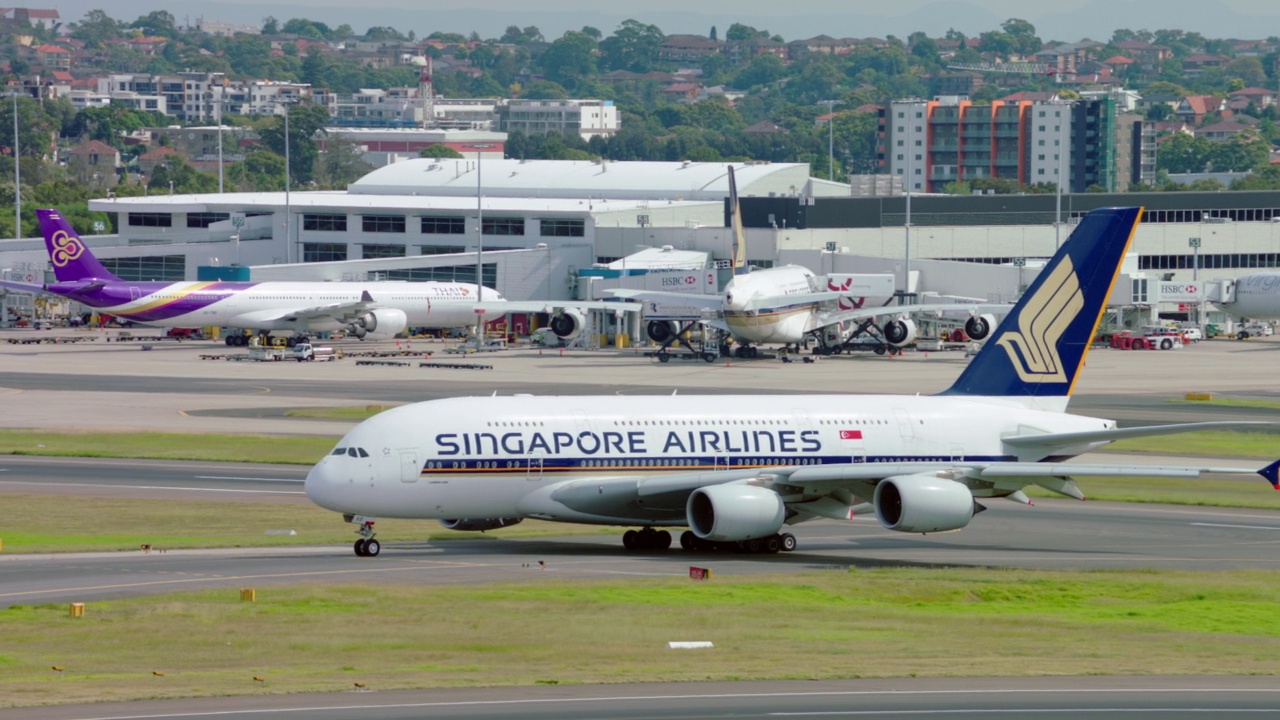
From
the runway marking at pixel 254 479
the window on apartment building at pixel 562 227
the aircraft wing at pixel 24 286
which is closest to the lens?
the runway marking at pixel 254 479

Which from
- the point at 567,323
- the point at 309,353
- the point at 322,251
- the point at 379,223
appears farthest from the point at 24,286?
the point at 379,223

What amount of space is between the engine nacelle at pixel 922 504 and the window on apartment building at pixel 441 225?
126028 mm

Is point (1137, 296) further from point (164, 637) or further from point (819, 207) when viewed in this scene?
point (164, 637)

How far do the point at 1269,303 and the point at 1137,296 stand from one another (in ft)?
35.3

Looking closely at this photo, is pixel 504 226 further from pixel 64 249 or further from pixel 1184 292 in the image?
pixel 1184 292

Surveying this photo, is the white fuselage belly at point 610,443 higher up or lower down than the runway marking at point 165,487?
higher up

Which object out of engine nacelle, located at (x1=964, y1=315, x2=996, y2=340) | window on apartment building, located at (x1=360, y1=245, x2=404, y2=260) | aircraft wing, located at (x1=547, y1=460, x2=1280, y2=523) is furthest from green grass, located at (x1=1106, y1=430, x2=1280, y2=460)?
window on apartment building, located at (x1=360, y1=245, x2=404, y2=260)

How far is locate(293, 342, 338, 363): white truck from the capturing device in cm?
12650

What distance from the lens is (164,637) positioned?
36.0 metres

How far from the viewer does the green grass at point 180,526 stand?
52.2 metres

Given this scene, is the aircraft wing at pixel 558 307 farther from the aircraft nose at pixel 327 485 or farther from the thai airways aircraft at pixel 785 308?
Answer: the aircraft nose at pixel 327 485

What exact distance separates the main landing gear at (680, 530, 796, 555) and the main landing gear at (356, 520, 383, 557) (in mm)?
8162

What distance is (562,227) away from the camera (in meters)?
167

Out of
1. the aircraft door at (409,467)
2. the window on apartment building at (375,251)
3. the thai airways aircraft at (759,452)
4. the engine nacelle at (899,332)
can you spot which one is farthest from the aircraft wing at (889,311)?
the aircraft door at (409,467)
